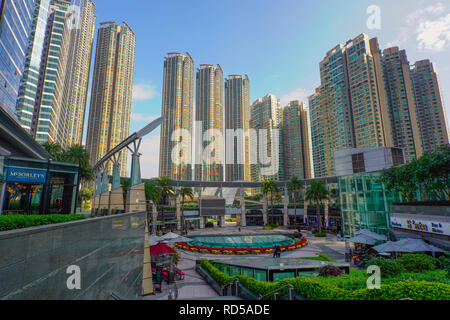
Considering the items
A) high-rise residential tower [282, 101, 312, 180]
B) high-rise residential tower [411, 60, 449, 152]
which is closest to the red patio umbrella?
high-rise residential tower [282, 101, 312, 180]

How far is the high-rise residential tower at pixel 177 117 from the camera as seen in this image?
4454 inches

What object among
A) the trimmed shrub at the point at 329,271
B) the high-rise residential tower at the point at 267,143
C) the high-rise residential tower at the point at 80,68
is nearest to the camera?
the trimmed shrub at the point at 329,271

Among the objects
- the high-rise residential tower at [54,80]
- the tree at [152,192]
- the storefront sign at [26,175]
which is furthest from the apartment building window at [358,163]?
the high-rise residential tower at [54,80]

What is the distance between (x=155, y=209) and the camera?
4703 cm

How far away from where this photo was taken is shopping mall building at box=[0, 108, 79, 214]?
46.8 feet

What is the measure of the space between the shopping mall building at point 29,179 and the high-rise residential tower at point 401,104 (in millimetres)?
121091

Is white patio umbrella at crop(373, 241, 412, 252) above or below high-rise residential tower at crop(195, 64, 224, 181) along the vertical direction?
below

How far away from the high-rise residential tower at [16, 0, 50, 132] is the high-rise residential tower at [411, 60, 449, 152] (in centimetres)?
16738

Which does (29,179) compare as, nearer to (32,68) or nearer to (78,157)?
(78,157)

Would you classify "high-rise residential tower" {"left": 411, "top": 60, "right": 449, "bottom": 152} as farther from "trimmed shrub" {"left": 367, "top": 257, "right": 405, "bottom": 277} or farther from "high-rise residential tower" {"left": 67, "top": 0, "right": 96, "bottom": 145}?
"high-rise residential tower" {"left": 67, "top": 0, "right": 96, "bottom": 145}

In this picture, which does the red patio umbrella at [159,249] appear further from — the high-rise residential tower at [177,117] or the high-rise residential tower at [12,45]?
the high-rise residential tower at [177,117]

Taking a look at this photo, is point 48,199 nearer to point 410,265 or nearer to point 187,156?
point 410,265
